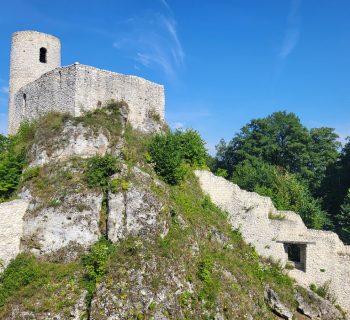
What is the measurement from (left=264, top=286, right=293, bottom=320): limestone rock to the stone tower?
709 inches

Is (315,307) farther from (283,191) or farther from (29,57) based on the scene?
(29,57)

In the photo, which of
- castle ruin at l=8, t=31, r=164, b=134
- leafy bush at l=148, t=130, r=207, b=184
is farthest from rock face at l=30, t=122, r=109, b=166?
leafy bush at l=148, t=130, r=207, b=184

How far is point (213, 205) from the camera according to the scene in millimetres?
25547

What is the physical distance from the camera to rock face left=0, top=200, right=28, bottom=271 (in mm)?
18766

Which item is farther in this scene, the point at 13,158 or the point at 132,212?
the point at 13,158

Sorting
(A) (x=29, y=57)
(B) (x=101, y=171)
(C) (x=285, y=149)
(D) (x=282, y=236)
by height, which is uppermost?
(A) (x=29, y=57)

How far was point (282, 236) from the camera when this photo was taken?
25672 mm

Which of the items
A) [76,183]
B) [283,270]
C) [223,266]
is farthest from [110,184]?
[283,270]

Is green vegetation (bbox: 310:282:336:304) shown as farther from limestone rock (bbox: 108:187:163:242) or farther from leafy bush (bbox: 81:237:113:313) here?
leafy bush (bbox: 81:237:113:313)

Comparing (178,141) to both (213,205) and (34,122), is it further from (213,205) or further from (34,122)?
(34,122)

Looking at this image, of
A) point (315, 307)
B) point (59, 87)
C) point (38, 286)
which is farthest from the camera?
point (59, 87)

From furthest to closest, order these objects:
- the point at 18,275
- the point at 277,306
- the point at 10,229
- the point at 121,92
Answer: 1. the point at 121,92
2. the point at 277,306
3. the point at 10,229
4. the point at 18,275

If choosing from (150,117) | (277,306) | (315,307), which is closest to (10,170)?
(150,117)

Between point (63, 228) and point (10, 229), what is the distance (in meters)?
2.17
